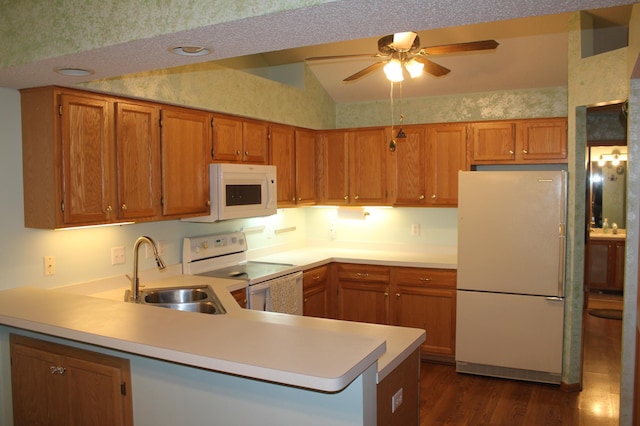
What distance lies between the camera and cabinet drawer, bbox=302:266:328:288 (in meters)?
4.50

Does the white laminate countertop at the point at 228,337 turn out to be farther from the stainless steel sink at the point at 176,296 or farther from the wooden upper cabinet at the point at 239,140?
the wooden upper cabinet at the point at 239,140

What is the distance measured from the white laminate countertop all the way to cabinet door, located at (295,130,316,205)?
7.12ft

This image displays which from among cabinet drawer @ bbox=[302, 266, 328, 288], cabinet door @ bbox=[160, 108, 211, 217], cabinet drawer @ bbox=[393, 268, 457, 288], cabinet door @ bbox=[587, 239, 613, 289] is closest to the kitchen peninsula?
cabinet door @ bbox=[160, 108, 211, 217]

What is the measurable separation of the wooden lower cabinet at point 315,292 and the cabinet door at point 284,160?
Answer: 70cm

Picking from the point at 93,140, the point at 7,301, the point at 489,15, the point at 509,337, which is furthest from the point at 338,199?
the point at 489,15

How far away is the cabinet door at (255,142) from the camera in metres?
4.21

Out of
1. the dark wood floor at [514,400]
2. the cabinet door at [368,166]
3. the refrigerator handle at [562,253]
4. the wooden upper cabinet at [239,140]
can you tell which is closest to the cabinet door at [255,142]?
the wooden upper cabinet at [239,140]

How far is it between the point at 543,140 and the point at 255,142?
2.46 metres

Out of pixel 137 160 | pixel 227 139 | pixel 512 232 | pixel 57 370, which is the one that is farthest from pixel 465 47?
pixel 57 370

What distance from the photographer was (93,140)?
9.86 feet

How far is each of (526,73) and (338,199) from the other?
206 centimetres

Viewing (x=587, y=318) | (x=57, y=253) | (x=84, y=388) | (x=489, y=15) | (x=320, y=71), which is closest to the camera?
(x=489, y=15)

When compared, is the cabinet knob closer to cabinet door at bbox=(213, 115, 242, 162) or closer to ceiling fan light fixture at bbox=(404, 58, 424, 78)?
cabinet door at bbox=(213, 115, 242, 162)

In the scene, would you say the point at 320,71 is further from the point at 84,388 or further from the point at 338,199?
the point at 84,388
